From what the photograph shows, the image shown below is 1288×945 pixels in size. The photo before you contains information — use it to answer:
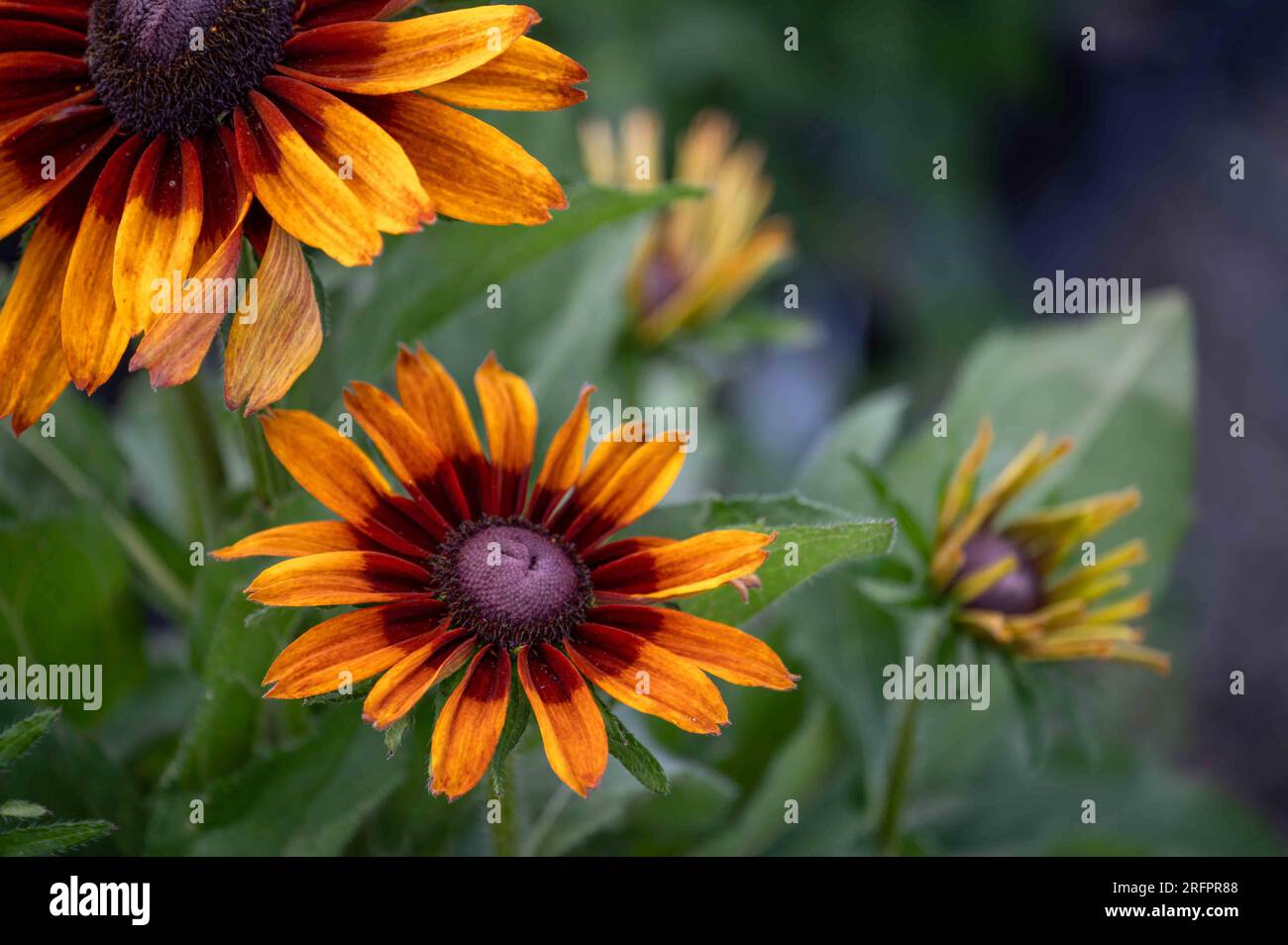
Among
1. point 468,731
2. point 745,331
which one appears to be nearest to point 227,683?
point 468,731

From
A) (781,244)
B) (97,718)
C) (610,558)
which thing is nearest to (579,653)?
(610,558)

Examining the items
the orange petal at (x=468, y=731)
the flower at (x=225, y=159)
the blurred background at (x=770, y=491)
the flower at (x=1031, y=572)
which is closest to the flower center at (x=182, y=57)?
the flower at (x=225, y=159)

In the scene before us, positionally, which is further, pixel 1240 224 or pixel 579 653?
pixel 1240 224

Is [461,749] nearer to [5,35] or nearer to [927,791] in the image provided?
[5,35]

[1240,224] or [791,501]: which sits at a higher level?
[1240,224]

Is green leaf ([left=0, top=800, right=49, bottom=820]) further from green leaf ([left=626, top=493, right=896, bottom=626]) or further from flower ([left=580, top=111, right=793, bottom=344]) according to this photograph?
flower ([left=580, top=111, right=793, bottom=344])

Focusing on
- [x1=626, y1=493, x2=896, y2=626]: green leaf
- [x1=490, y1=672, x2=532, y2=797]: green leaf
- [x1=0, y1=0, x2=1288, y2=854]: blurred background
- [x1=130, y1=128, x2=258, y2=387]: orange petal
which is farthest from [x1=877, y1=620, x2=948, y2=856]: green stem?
[x1=130, y1=128, x2=258, y2=387]: orange petal

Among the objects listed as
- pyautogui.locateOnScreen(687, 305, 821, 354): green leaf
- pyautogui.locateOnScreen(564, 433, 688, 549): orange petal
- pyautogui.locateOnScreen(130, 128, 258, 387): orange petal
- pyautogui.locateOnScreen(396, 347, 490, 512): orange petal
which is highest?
pyautogui.locateOnScreen(687, 305, 821, 354): green leaf
